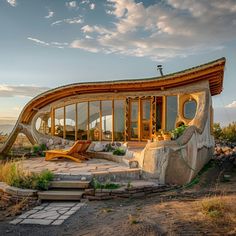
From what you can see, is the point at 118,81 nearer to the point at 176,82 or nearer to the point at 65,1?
the point at 176,82

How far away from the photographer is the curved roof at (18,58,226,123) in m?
12.0

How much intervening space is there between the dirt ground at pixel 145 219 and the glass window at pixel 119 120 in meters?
7.15

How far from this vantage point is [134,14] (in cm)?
1058

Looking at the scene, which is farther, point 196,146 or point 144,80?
point 144,80

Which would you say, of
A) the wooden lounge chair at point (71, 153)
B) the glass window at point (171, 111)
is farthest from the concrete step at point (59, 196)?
the glass window at point (171, 111)

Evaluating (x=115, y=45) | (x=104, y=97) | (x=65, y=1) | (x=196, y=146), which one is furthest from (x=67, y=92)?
(x=196, y=146)

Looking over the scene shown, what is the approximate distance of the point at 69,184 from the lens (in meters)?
7.75

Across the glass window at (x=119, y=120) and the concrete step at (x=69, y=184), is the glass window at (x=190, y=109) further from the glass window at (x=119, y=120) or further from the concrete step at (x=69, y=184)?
the concrete step at (x=69, y=184)

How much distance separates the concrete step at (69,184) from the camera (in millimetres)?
7645

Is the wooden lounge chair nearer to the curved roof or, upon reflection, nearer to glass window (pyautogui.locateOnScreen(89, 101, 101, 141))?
glass window (pyautogui.locateOnScreen(89, 101, 101, 141))

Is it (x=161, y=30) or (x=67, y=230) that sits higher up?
(x=161, y=30)

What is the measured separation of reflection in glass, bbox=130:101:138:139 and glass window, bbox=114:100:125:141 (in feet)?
1.36

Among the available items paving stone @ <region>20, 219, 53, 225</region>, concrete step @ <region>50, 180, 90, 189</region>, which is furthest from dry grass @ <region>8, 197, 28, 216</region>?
concrete step @ <region>50, 180, 90, 189</region>

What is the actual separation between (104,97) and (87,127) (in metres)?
1.84
